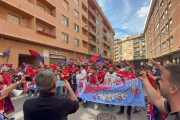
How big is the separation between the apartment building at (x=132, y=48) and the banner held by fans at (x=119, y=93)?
62.8 meters

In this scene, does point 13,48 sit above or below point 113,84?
above

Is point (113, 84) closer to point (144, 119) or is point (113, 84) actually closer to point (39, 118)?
point (144, 119)

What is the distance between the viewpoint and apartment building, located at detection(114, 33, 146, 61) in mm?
61812

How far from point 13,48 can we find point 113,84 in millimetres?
11994

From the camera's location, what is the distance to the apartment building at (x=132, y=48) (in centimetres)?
6181

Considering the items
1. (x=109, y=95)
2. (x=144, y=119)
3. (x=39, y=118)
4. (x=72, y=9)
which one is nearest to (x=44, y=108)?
(x=39, y=118)

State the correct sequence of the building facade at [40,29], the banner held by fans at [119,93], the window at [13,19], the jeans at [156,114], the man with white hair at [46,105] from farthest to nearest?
the window at [13,19] < the building facade at [40,29] < the banner held by fans at [119,93] < the jeans at [156,114] < the man with white hair at [46,105]

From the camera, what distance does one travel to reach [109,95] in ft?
14.9

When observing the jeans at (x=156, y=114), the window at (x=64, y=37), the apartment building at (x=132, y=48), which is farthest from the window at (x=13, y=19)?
the apartment building at (x=132, y=48)

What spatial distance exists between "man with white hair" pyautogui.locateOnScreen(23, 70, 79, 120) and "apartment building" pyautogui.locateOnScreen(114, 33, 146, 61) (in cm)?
6636

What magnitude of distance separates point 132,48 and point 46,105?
2785 inches

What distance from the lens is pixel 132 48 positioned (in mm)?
65375

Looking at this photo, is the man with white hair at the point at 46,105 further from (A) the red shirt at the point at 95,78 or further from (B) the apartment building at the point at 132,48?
(B) the apartment building at the point at 132,48

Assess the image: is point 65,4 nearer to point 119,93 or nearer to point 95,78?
point 95,78
